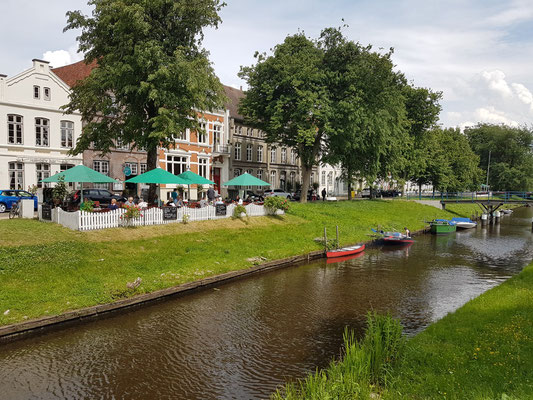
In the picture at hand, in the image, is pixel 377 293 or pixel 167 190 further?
pixel 167 190

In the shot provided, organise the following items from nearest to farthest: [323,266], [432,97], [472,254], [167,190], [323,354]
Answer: [323,354], [323,266], [472,254], [167,190], [432,97]

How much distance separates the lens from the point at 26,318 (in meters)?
12.3

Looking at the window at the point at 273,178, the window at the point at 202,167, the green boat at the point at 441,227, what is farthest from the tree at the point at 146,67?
the window at the point at 273,178

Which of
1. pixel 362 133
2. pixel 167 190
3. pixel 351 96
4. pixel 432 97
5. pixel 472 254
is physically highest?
pixel 432 97

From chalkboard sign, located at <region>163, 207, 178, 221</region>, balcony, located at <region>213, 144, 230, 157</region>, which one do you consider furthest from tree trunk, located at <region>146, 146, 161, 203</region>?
balcony, located at <region>213, 144, 230, 157</region>

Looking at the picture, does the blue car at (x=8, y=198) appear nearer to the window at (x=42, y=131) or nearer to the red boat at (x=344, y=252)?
the window at (x=42, y=131)

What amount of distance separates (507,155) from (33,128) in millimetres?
93876

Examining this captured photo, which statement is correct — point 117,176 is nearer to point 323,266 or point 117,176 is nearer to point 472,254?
point 323,266

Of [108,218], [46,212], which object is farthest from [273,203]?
[46,212]

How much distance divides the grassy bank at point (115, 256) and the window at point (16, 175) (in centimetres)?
1404

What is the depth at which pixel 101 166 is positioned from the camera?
36406 millimetres

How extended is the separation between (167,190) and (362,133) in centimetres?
2098

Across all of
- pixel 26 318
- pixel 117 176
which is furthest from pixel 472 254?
pixel 117 176

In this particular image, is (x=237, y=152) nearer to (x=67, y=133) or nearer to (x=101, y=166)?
(x=101, y=166)
